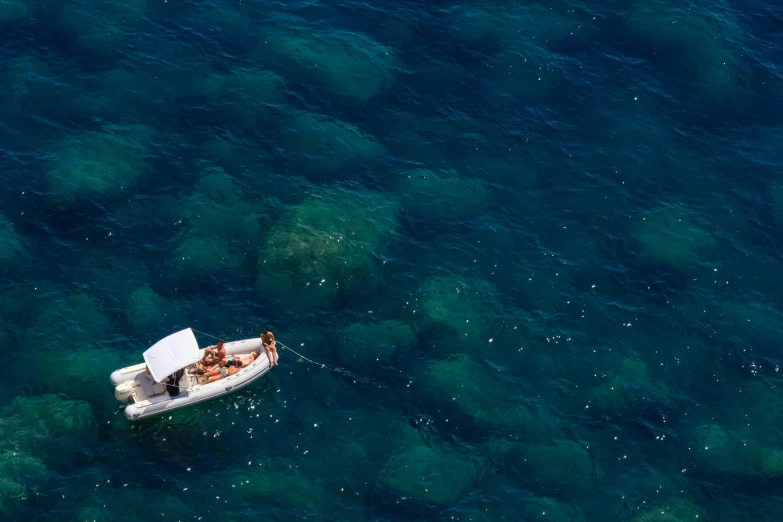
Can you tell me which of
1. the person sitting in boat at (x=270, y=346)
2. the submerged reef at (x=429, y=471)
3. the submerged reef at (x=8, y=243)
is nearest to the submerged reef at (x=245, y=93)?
the submerged reef at (x=8, y=243)

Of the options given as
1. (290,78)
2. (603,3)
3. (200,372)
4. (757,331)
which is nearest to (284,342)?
(200,372)

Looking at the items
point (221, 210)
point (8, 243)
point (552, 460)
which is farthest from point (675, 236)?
point (8, 243)

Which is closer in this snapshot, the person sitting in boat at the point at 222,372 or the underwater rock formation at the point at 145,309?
the person sitting in boat at the point at 222,372

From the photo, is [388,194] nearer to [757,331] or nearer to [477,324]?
[477,324]

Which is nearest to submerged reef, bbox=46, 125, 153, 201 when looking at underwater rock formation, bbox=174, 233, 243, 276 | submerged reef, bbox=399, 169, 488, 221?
underwater rock formation, bbox=174, 233, 243, 276

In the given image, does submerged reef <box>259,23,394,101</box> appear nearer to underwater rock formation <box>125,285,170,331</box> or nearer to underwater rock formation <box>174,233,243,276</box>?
underwater rock formation <box>174,233,243,276</box>

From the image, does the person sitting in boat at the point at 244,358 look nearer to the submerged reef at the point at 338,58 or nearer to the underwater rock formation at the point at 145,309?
the underwater rock formation at the point at 145,309

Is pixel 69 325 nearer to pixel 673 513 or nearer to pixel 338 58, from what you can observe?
pixel 338 58
